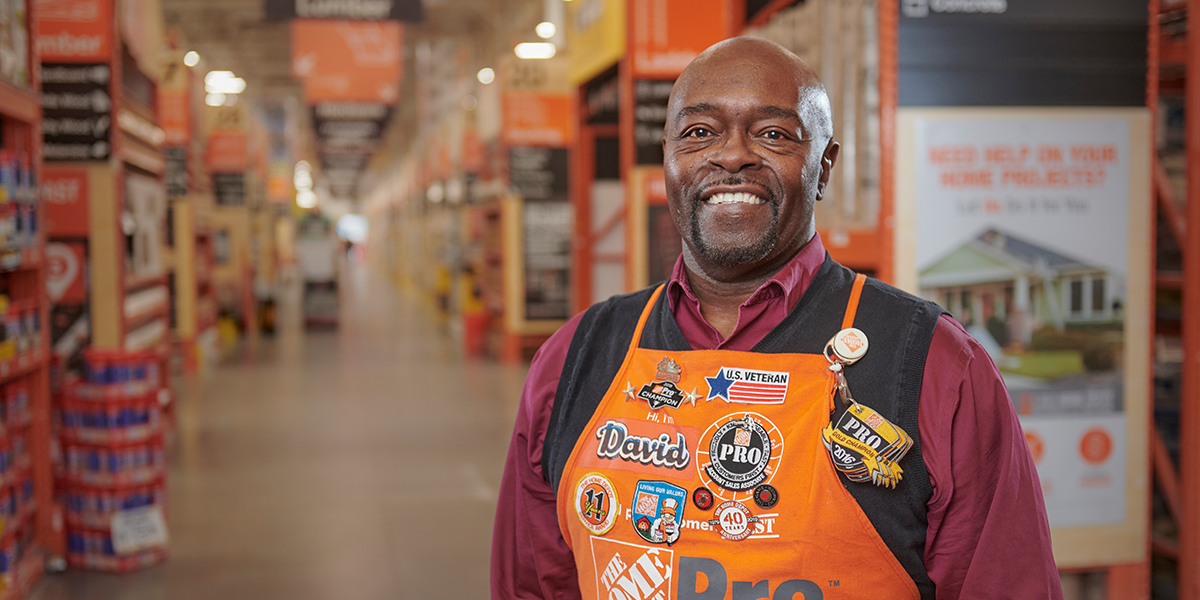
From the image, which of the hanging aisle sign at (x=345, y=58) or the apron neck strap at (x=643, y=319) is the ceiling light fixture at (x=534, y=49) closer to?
the hanging aisle sign at (x=345, y=58)

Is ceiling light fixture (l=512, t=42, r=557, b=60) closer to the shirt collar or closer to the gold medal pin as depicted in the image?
the shirt collar

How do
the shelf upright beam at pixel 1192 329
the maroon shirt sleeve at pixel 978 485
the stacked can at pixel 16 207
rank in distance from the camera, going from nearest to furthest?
the maroon shirt sleeve at pixel 978 485 → the shelf upright beam at pixel 1192 329 → the stacked can at pixel 16 207

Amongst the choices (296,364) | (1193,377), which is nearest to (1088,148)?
(1193,377)

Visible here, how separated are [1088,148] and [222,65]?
3153 centimetres

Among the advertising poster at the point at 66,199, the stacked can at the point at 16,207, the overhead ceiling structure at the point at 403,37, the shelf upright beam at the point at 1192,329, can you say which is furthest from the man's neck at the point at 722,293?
the overhead ceiling structure at the point at 403,37

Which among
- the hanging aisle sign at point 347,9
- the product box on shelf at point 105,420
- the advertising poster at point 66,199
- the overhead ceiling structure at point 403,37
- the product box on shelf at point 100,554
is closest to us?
the product box on shelf at point 100,554

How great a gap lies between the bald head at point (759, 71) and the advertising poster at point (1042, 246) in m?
1.92

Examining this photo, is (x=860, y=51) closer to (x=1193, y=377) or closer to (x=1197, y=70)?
(x=1197, y=70)

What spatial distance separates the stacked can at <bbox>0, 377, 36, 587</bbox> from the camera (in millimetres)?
3766

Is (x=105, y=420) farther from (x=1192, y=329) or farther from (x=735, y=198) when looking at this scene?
(x=1192, y=329)

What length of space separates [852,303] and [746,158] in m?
0.25

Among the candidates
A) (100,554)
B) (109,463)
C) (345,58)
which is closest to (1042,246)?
(109,463)

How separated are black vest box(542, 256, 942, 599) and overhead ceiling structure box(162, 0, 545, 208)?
1527cm

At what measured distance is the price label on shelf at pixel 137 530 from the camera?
4.23m
